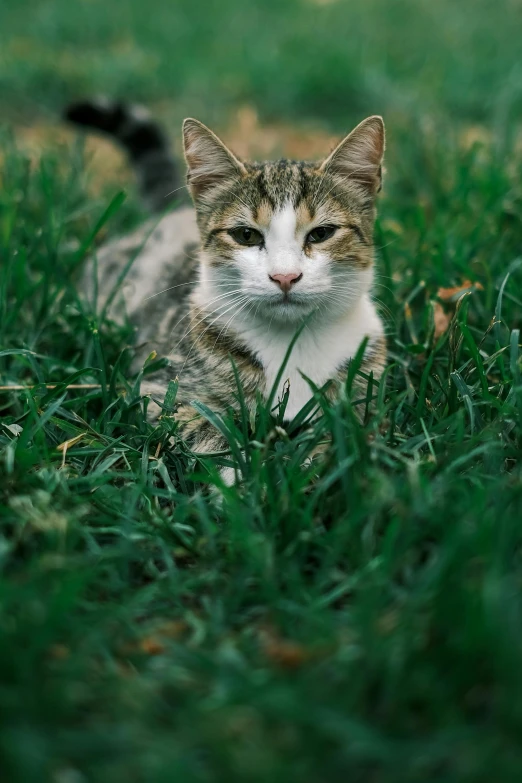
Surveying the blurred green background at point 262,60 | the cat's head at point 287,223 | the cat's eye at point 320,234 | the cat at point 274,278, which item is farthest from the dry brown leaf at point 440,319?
the blurred green background at point 262,60

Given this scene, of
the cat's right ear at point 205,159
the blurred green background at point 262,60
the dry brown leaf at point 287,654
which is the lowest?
the dry brown leaf at point 287,654

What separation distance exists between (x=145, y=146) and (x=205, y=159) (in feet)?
5.08

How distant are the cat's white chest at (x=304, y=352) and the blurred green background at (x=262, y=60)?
2.67 m

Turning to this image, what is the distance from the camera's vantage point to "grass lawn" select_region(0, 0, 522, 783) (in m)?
1.28

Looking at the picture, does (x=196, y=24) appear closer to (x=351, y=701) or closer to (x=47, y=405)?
(x=47, y=405)

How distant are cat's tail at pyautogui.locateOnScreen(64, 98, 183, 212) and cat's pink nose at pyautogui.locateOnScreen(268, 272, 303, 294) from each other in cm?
178

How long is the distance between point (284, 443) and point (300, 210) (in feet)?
2.35

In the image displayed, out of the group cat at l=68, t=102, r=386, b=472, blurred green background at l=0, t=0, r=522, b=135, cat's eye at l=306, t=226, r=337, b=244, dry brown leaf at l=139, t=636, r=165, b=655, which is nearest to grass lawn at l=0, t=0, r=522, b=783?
dry brown leaf at l=139, t=636, r=165, b=655

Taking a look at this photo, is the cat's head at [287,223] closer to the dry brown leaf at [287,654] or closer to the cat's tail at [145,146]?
the dry brown leaf at [287,654]

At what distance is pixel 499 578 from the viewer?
4.84 ft

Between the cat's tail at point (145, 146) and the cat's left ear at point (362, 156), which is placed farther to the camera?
the cat's tail at point (145, 146)

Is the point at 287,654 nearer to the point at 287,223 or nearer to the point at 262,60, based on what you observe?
the point at 287,223

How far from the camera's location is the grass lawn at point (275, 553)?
1279 mm

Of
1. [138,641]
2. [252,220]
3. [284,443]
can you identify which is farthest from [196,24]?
[138,641]
